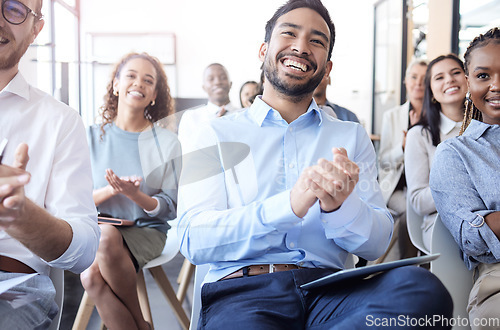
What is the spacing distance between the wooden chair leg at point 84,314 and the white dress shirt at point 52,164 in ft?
2.10

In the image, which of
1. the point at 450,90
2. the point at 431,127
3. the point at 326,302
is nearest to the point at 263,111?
the point at 326,302

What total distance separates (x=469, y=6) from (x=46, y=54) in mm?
3188

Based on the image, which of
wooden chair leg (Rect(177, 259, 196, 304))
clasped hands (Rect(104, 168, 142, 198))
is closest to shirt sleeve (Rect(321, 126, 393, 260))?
clasped hands (Rect(104, 168, 142, 198))

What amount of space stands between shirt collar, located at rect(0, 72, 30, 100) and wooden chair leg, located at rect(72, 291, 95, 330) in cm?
83

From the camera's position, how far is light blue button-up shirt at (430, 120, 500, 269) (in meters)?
1.10

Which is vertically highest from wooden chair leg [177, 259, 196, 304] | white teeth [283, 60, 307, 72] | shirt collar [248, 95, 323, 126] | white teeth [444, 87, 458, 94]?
white teeth [283, 60, 307, 72]

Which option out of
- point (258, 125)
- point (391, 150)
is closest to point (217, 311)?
point (258, 125)

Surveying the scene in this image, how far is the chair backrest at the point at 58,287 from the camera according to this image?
3.27ft

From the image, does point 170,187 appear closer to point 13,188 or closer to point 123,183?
point 123,183

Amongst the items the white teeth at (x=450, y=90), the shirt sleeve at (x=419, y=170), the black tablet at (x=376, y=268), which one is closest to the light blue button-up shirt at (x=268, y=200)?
the black tablet at (x=376, y=268)

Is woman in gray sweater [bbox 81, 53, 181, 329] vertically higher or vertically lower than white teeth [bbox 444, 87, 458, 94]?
lower

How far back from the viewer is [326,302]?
37.1 inches

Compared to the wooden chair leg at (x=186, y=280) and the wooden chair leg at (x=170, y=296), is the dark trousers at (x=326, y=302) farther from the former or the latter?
the wooden chair leg at (x=186, y=280)

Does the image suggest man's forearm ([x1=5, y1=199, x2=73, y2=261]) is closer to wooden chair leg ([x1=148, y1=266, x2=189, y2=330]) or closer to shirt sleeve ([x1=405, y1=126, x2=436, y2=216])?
wooden chair leg ([x1=148, y1=266, x2=189, y2=330])
